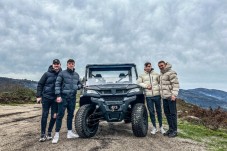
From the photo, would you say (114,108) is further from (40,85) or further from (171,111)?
(40,85)

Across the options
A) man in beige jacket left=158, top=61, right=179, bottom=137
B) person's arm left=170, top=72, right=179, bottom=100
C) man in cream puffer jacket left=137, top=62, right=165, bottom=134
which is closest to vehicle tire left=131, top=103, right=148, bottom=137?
man in cream puffer jacket left=137, top=62, right=165, bottom=134

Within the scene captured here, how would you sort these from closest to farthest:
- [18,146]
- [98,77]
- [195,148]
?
[18,146], [195,148], [98,77]

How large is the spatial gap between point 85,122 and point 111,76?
7.54 ft

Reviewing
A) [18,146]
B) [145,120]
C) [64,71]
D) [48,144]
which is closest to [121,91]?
[145,120]

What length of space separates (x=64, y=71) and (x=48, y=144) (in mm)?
2167

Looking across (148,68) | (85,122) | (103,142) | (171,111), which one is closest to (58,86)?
(85,122)

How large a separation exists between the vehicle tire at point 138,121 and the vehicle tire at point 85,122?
4.26 ft

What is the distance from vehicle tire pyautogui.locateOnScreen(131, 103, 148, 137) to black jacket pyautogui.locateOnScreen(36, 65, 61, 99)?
2.52 m

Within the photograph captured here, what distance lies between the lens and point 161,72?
1112 centimetres

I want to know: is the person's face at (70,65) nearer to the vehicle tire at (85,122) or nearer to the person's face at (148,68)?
the vehicle tire at (85,122)

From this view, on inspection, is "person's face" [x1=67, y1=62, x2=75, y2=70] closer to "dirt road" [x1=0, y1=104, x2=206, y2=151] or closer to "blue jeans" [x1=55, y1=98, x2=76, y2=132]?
"blue jeans" [x1=55, y1=98, x2=76, y2=132]

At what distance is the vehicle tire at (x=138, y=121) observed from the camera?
997cm

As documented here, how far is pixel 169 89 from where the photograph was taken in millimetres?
10867

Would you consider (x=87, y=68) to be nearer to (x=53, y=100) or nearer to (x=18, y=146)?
(x=53, y=100)
